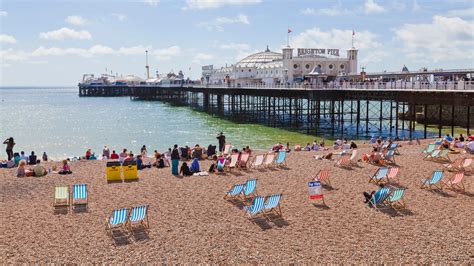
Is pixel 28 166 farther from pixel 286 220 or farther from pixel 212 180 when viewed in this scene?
pixel 286 220

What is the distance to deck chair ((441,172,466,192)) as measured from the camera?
11.4 metres

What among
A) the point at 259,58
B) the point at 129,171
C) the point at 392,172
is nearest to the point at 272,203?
the point at 392,172

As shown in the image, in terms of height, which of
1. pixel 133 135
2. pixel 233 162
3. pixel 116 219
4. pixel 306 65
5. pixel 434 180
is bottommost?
pixel 133 135

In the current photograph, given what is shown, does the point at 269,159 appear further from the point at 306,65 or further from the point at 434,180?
the point at 306,65

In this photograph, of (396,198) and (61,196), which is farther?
(61,196)

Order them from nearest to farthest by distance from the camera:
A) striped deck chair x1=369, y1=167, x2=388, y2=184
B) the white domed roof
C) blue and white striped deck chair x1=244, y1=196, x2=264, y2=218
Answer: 1. blue and white striped deck chair x1=244, y1=196, x2=264, y2=218
2. striped deck chair x1=369, y1=167, x2=388, y2=184
3. the white domed roof

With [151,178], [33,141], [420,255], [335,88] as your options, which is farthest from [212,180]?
[33,141]

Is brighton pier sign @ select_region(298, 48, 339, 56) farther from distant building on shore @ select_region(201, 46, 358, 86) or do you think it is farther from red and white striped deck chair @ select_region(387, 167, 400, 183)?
red and white striped deck chair @ select_region(387, 167, 400, 183)

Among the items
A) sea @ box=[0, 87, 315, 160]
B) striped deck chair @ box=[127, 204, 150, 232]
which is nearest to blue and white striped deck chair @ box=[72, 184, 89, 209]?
striped deck chair @ box=[127, 204, 150, 232]

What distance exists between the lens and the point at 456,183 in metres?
11.5

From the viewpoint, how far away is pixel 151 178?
41.9 ft

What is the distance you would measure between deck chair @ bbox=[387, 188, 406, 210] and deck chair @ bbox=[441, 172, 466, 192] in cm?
190

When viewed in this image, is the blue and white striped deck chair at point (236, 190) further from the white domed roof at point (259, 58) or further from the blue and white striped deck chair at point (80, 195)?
the white domed roof at point (259, 58)

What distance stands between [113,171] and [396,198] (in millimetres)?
6732
